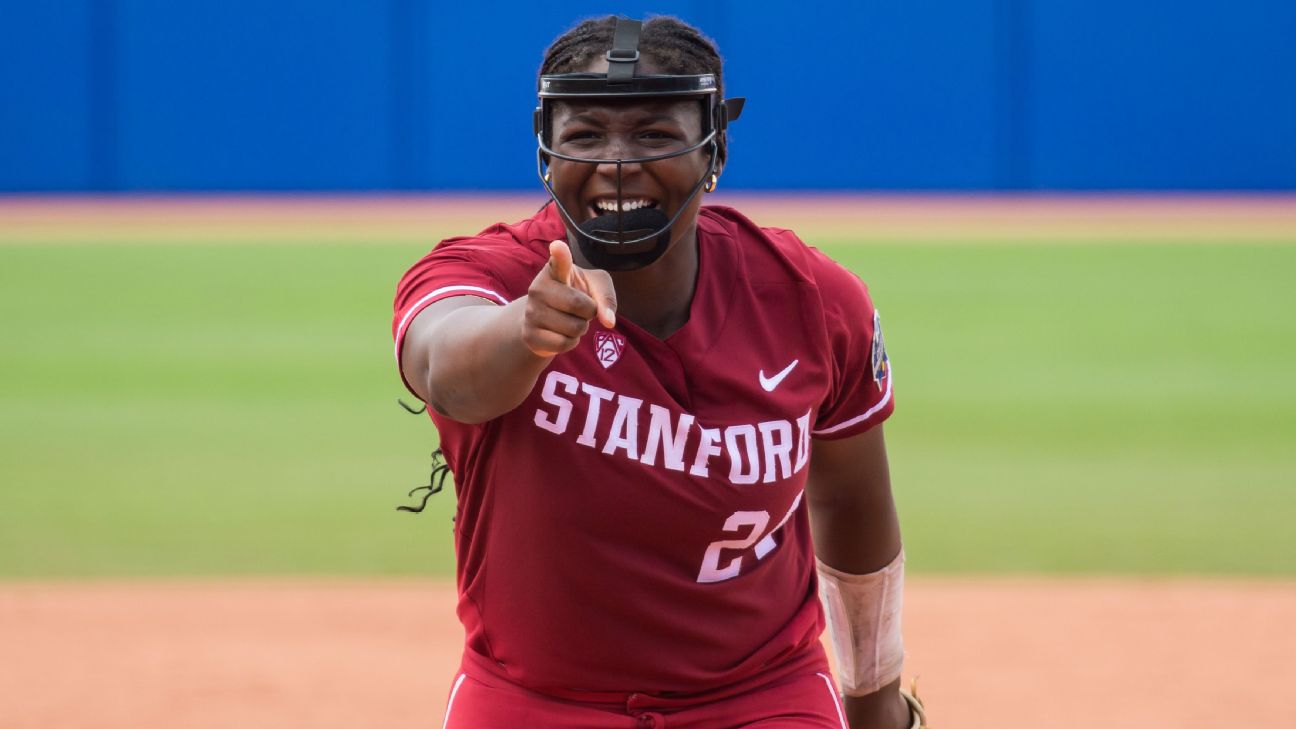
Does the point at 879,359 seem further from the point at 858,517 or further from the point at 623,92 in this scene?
the point at 623,92

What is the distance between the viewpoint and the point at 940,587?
20.5 ft

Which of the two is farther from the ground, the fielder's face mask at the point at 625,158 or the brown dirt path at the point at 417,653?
the fielder's face mask at the point at 625,158

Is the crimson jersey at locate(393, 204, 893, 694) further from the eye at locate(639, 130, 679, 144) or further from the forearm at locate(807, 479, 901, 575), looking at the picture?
the forearm at locate(807, 479, 901, 575)

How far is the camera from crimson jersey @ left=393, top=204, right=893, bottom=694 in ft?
8.45

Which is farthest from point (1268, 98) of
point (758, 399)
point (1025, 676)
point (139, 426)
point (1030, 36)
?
point (758, 399)

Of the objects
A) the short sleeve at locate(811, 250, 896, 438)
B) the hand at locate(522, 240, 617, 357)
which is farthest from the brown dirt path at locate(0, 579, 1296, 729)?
the hand at locate(522, 240, 617, 357)

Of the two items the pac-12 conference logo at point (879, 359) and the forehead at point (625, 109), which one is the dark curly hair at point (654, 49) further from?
the pac-12 conference logo at point (879, 359)

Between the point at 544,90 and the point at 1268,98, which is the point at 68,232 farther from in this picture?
the point at 544,90

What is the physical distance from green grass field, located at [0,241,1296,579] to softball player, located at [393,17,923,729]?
383 cm

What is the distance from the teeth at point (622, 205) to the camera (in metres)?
2.56

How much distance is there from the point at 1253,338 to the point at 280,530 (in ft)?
25.7

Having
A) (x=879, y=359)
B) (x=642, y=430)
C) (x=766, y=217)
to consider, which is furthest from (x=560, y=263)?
(x=766, y=217)

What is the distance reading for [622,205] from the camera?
8.37 feet

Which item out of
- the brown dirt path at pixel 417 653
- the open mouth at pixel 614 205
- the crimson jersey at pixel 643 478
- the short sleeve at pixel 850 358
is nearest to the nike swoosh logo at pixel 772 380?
the crimson jersey at pixel 643 478
